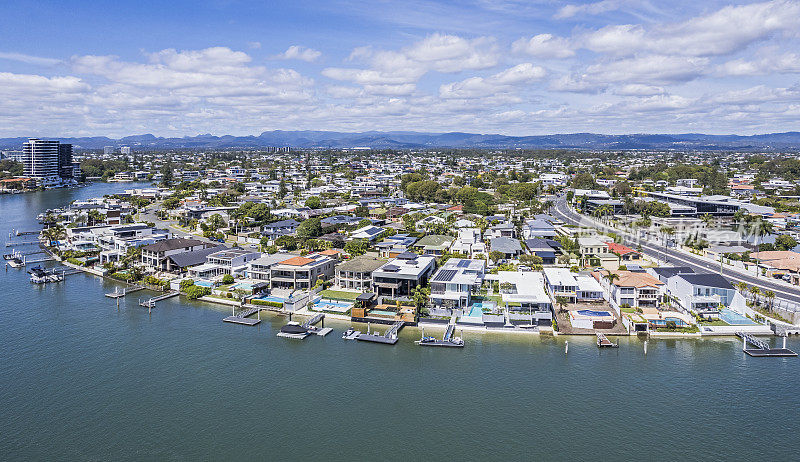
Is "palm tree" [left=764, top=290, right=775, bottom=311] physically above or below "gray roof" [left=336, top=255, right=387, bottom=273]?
below

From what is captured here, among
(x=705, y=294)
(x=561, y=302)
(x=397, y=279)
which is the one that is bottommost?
(x=561, y=302)

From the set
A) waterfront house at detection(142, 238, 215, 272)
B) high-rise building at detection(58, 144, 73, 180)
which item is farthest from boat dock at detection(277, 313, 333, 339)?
high-rise building at detection(58, 144, 73, 180)

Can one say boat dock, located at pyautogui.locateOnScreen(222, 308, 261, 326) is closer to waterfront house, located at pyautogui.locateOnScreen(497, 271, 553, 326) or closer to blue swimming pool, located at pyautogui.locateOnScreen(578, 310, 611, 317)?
waterfront house, located at pyautogui.locateOnScreen(497, 271, 553, 326)

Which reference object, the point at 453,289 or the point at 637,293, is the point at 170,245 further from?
the point at 637,293

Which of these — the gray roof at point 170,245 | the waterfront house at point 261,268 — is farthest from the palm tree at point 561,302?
Result: the gray roof at point 170,245

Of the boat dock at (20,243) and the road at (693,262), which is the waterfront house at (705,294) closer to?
the road at (693,262)

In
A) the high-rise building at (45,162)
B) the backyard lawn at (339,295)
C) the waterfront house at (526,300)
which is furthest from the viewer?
the high-rise building at (45,162)

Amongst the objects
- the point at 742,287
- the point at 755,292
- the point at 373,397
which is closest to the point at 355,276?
the point at 373,397
